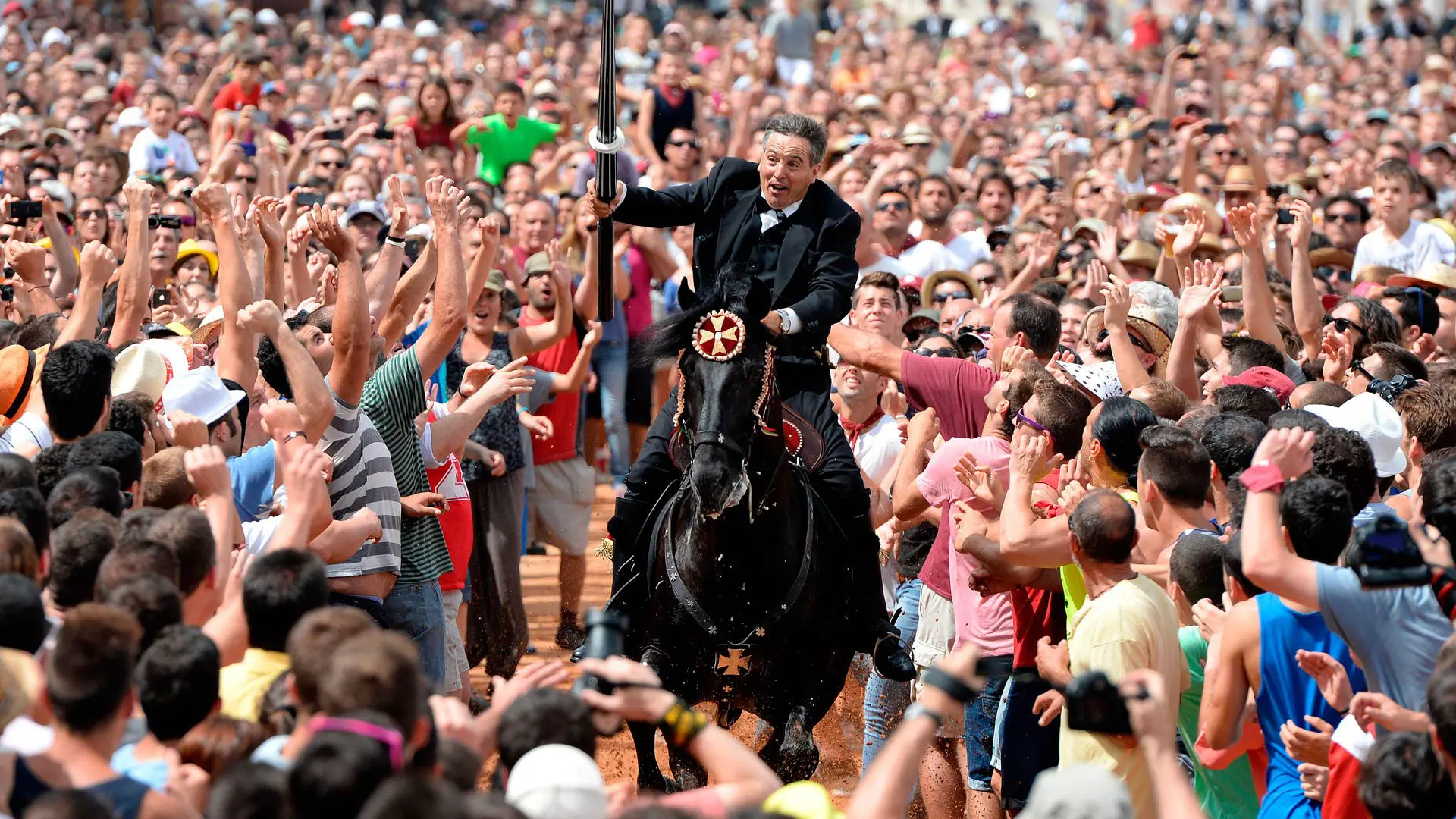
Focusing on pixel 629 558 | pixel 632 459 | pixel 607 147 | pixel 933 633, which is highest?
pixel 607 147

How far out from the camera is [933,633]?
749 centimetres

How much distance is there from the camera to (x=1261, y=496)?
15.5 feet

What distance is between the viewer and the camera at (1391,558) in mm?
4219

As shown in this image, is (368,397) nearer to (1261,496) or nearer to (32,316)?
(32,316)

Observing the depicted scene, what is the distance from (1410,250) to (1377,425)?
5980 millimetres

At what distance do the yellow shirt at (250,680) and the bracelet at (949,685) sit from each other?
1.65 m

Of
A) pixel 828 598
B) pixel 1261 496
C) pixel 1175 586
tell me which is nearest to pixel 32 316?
pixel 828 598

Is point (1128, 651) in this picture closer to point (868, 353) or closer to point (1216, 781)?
point (1216, 781)

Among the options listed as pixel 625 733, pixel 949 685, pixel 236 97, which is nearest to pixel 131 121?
pixel 236 97

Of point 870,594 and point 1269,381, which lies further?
point 1269,381

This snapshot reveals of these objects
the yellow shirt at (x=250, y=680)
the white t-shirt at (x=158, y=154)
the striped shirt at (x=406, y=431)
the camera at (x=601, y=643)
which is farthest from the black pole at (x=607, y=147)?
the white t-shirt at (x=158, y=154)

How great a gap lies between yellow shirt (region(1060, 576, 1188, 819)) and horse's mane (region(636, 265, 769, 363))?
5.71 ft

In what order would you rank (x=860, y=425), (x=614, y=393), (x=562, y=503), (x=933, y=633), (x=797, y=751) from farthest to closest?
(x=614, y=393)
(x=562, y=503)
(x=860, y=425)
(x=933, y=633)
(x=797, y=751)

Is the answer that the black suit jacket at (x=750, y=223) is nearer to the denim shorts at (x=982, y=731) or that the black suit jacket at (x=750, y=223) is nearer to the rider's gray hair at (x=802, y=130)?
the rider's gray hair at (x=802, y=130)
